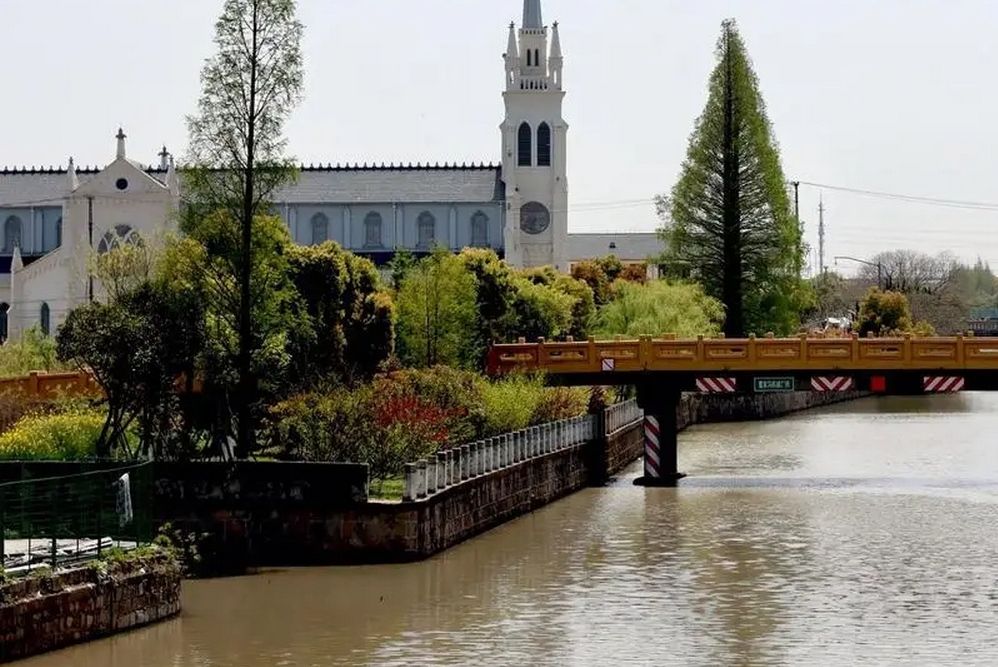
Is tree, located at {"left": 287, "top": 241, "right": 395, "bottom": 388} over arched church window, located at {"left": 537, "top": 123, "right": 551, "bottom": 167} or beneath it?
beneath

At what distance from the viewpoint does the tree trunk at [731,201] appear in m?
94.9

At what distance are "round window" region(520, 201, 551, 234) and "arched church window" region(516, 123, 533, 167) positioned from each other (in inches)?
128

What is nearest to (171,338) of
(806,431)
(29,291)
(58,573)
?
(58,573)

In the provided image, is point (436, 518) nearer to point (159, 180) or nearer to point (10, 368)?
point (10, 368)

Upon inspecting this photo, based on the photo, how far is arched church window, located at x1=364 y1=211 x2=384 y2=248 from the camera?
463 ft

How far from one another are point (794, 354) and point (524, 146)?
89.3 metres

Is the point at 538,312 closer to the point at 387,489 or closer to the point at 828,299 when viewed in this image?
the point at 387,489

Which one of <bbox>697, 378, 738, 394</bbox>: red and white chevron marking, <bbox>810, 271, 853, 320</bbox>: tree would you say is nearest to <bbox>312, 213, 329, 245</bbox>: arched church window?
<bbox>810, 271, 853, 320</bbox>: tree

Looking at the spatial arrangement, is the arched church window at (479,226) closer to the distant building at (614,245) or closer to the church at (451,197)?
the church at (451,197)

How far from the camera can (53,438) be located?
4319 cm

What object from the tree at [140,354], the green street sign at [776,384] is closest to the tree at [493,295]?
the green street sign at [776,384]

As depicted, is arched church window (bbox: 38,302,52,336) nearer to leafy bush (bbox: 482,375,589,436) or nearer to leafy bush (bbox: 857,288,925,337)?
leafy bush (bbox: 857,288,925,337)

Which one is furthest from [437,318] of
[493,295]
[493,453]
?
[493,453]

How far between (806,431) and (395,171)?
65.8 metres
